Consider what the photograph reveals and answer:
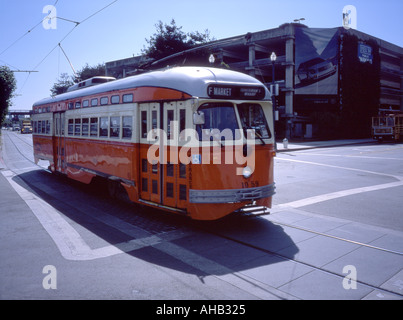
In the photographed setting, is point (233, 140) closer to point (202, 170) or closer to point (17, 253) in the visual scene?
point (202, 170)

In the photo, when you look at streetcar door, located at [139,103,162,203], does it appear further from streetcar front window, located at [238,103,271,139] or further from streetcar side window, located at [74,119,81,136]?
streetcar side window, located at [74,119,81,136]

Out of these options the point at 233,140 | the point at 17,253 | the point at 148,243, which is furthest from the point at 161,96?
the point at 17,253

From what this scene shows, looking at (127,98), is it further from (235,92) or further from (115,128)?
(235,92)

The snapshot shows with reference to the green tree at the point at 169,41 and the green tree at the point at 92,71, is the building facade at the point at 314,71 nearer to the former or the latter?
the green tree at the point at 169,41

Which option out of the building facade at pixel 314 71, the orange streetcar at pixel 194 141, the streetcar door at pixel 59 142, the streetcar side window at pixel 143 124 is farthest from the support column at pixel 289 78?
the streetcar side window at pixel 143 124

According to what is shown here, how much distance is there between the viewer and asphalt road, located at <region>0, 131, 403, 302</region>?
15.0 feet

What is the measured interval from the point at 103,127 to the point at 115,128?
84cm

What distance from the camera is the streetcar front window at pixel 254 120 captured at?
715 cm

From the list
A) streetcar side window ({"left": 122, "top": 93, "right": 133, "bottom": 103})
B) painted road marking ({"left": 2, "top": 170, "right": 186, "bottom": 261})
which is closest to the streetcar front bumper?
painted road marking ({"left": 2, "top": 170, "right": 186, "bottom": 261})

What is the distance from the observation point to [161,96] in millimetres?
7371

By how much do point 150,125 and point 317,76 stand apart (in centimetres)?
3761

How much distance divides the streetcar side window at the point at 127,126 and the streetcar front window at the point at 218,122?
88.7 inches

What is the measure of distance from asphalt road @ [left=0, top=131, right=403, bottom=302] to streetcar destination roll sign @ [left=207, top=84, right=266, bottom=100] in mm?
2709

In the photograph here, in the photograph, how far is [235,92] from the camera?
700 cm
